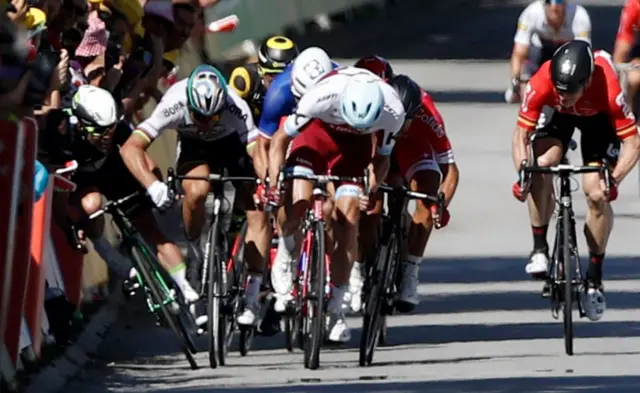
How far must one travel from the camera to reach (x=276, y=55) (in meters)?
14.8

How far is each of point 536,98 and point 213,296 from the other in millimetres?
2360

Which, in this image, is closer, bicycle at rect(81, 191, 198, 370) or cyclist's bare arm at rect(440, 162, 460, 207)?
bicycle at rect(81, 191, 198, 370)

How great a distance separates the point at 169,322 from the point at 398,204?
167 cm

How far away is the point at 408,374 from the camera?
1288cm

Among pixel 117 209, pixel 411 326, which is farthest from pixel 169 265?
pixel 411 326

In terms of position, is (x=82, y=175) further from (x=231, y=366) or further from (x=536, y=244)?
(x=536, y=244)

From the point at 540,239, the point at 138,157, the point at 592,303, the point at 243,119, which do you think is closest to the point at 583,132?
the point at 540,239

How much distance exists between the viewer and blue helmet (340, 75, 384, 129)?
42.8ft

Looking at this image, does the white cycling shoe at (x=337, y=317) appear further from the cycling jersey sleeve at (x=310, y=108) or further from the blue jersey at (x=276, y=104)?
the blue jersey at (x=276, y=104)

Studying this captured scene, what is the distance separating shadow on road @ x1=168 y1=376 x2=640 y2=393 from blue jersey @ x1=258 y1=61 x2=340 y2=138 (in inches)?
90.7

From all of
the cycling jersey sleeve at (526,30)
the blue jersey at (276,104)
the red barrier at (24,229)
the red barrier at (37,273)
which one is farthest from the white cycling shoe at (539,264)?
the cycling jersey sleeve at (526,30)

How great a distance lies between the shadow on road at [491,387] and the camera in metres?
11.9

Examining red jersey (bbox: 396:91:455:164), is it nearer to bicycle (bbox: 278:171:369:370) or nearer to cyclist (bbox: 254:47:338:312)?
cyclist (bbox: 254:47:338:312)

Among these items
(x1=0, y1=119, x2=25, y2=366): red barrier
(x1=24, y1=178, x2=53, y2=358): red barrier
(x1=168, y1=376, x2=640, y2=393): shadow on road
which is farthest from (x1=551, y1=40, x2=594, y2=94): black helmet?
(x1=0, y1=119, x2=25, y2=366): red barrier
